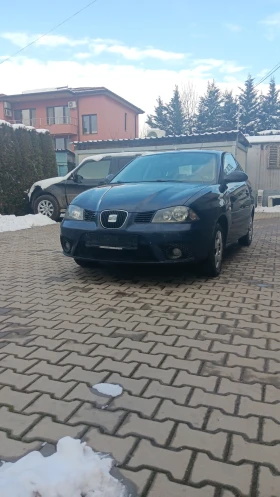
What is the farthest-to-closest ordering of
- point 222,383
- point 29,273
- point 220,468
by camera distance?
point 29,273
point 222,383
point 220,468

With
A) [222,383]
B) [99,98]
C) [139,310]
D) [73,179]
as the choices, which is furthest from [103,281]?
[99,98]

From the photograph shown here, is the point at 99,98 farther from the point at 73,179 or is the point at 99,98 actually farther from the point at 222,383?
the point at 222,383

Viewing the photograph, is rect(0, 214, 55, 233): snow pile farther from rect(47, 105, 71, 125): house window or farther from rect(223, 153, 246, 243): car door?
rect(47, 105, 71, 125): house window

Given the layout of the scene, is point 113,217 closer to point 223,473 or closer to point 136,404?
point 136,404

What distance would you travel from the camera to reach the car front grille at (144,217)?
159 inches

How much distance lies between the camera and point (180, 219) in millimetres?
4012

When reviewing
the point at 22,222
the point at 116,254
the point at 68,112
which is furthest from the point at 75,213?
the point at 68,112

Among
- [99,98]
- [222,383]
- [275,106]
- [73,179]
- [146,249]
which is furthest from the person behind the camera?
[275,106]

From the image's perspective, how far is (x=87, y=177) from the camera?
1160cm

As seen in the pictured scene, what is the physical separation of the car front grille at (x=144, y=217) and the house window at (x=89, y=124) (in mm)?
35732

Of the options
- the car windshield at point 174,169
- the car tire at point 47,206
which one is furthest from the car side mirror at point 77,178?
the car windshield at point 174,169

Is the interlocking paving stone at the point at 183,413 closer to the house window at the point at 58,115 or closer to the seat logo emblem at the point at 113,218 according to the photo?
the seat logo emblem at the point at 113,218

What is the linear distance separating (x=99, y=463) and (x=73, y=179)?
10.3 m

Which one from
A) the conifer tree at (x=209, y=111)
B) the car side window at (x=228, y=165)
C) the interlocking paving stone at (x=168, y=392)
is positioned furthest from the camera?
the conifer tree at (x=209, y=111)
